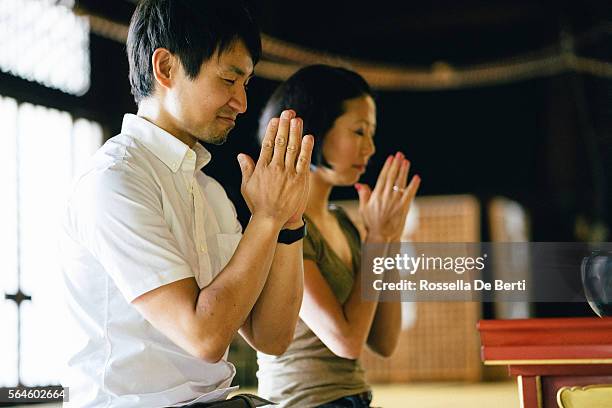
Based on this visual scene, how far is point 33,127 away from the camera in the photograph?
4.20 m

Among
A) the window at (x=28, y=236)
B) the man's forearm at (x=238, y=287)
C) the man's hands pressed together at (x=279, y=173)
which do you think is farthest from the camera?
the window at (x=28, y=236)

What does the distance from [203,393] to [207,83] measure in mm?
452

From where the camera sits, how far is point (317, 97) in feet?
6.01

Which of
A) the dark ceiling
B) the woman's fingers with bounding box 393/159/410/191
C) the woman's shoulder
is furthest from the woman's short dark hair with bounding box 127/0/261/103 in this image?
the dark ceiling

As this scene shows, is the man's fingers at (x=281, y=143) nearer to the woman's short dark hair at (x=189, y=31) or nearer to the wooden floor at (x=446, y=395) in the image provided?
the woman's short dark hair at (x=189, y=31)

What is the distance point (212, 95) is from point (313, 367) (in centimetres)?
69

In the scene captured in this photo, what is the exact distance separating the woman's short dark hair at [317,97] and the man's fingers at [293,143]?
578mm

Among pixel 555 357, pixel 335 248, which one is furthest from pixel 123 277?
pixel 335 248

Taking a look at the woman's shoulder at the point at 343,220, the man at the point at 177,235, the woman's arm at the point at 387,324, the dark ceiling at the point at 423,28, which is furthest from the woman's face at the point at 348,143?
the dark ceiling at the point at 423,28

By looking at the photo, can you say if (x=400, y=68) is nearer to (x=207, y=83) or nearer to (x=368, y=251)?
(x=368, y=251)

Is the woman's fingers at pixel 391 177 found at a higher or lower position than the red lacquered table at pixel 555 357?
higher

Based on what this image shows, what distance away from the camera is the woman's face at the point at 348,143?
184cm

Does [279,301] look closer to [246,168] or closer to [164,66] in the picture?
[246,168]

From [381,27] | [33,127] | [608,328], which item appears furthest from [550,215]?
[608,328]
